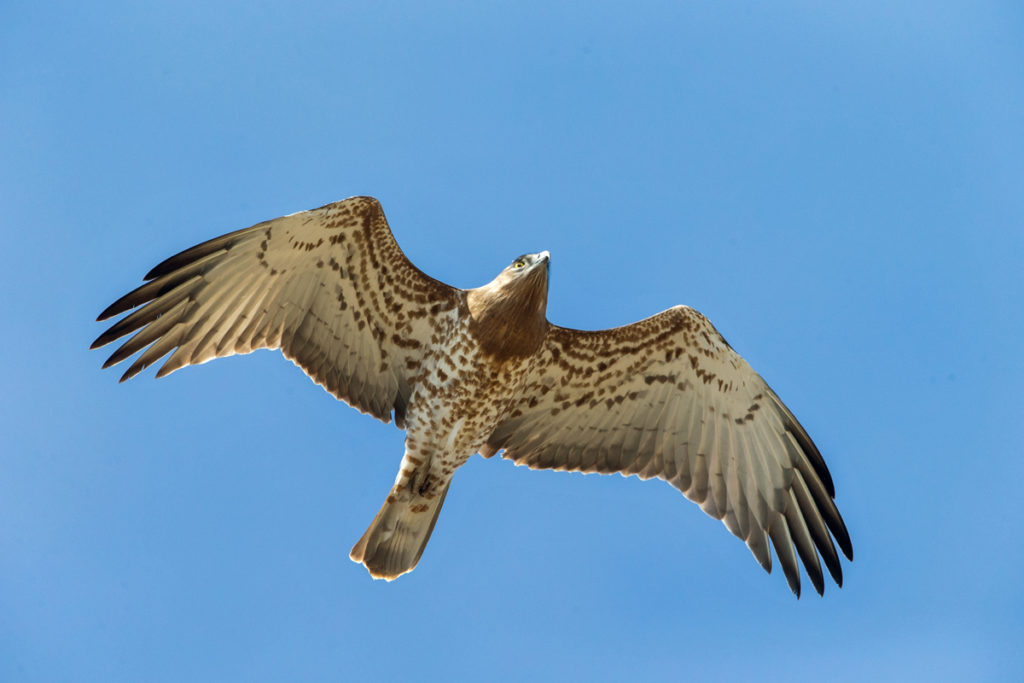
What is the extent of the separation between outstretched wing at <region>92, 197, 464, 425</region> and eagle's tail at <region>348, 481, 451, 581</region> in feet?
2.65

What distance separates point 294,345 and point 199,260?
3.79ft

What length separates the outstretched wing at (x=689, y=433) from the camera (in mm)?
9805

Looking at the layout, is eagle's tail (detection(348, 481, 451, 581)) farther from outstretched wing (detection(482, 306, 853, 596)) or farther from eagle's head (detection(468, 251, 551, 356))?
eagle's head (detection(468, 251, 551, 356))

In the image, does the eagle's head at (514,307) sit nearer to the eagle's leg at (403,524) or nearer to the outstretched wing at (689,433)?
the outstretched wing at (689,433)

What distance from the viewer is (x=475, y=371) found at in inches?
358

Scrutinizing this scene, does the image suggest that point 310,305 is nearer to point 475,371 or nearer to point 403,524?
point 475,371

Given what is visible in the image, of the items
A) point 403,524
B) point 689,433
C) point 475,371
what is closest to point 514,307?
point 475,371

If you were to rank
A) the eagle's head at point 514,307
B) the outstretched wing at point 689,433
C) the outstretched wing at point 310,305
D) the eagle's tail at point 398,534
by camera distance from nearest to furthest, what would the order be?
1. the eagle's head at point 514,307
2. the outstretched wing at point 310,305
3. the eagle's tail at point 398,534
4. the outstretched wing at point 689,433

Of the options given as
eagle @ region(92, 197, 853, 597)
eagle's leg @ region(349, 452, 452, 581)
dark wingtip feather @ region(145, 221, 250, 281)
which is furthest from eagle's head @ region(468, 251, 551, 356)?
dark wingtip feather @ region(145, 221, 250, 281)

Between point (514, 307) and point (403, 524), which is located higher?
point (514, 307)

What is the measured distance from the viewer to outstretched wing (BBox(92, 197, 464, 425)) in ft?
29.8

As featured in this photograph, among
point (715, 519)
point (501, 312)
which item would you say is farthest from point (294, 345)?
point (715, 519)

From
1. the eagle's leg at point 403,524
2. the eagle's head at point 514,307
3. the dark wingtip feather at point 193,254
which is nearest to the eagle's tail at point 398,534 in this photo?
the eagle's leg at point 403,524

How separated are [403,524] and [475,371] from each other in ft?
5.50
